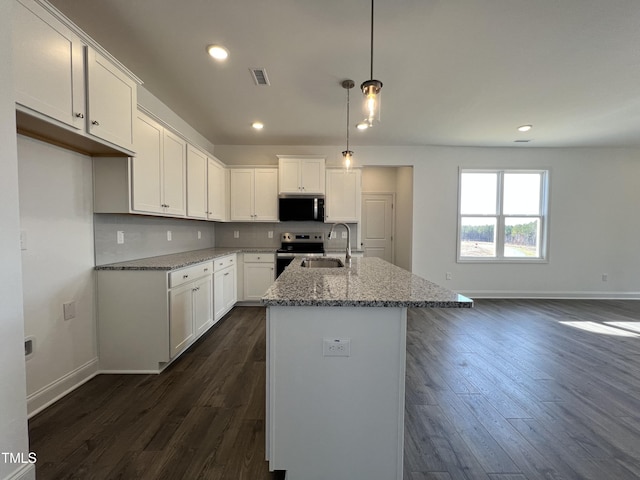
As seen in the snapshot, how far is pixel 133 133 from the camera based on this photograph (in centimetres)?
211

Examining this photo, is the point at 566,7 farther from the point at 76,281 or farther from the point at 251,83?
the point at 76,281

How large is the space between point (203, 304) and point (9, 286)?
1.86m

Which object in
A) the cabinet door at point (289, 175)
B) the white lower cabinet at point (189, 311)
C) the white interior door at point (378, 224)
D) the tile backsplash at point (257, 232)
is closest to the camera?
the white lower cabinet at point (189, 311)

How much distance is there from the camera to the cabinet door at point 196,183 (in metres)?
3.15

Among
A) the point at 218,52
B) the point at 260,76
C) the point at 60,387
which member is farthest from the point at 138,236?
the point at 260,76

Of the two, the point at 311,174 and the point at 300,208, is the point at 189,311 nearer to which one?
the point at 300,208

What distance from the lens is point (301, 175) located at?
4.30m

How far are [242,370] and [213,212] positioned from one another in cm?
232

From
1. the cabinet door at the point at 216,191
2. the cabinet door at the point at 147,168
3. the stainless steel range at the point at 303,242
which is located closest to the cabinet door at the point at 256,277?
the stainless steel range at the point at 303,242

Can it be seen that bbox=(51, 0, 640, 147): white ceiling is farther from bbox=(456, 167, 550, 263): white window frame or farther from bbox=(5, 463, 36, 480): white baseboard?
bbox=(5, 463, 36, 480): white baseboard

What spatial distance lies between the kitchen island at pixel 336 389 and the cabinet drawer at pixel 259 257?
297 centimetres

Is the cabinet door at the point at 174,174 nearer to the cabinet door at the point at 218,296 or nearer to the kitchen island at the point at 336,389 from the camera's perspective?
the cabinet door at the point at 218,296

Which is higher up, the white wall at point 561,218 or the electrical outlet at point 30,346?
the white wall at point 561,218

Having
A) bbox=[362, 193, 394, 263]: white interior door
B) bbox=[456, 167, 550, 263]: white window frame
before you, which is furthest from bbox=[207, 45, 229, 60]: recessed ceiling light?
bbox=[362, 193, 394, 263]: white interior door
